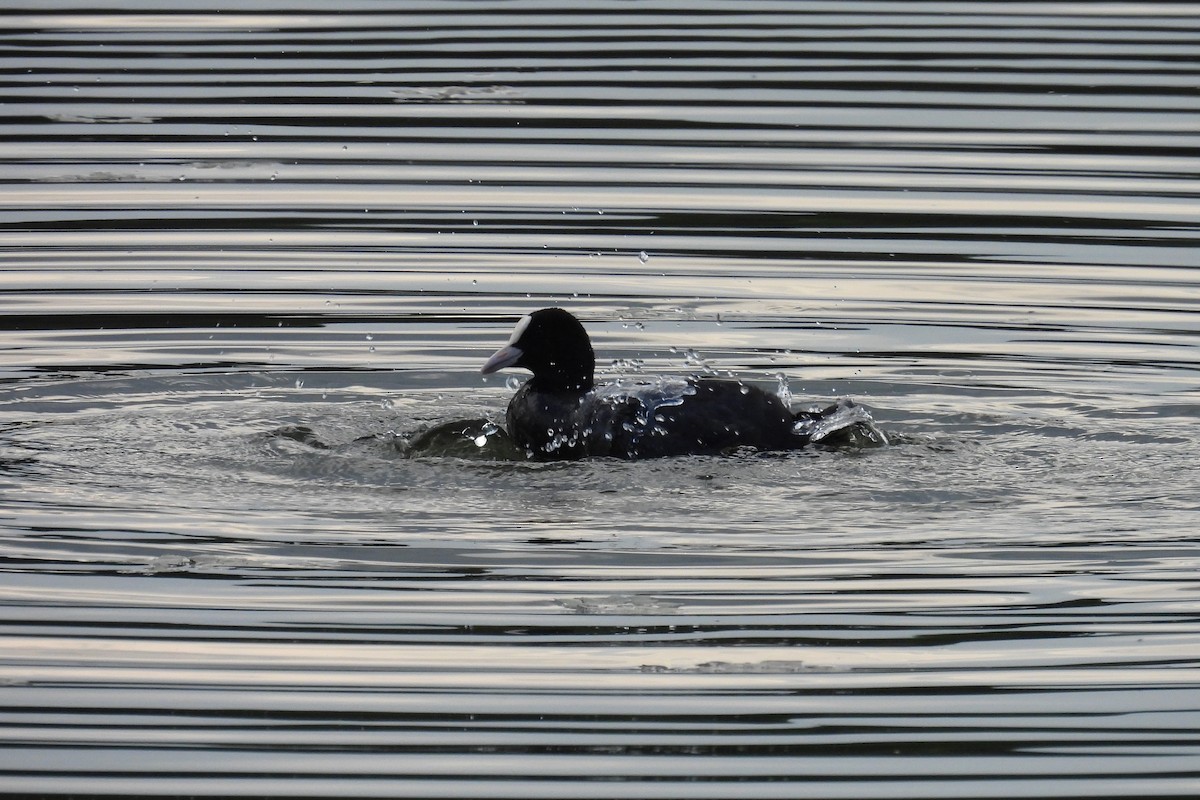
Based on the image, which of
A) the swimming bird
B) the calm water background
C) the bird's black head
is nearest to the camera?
the calm water background

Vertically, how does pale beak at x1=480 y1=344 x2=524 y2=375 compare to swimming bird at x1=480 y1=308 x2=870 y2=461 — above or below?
above

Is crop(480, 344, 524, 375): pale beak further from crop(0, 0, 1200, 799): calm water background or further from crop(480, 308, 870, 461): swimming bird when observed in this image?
crop(0, 0, 1200, 799): calm water background

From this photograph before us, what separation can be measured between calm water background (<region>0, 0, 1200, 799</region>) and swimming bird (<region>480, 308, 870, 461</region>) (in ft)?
1.00

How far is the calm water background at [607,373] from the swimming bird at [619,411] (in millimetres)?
306

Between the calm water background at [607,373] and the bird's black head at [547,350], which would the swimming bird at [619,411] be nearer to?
the bird's black head at [547,350]

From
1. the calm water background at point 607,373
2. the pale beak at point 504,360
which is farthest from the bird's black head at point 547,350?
the calm water background at point 607,373

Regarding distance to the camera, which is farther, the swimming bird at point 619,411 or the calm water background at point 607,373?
the swimming bird at point 619,411

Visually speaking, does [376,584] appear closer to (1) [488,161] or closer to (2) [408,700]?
(2) [408,700]

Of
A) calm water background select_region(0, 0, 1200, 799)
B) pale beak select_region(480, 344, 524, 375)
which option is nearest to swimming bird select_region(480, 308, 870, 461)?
pale beak select_region(480, 344, 524, 375)

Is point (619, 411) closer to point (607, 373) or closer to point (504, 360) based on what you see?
point (504, 360)

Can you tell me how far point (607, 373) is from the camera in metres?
11.5

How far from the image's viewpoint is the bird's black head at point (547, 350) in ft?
33.2

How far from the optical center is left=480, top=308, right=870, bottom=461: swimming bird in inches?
381

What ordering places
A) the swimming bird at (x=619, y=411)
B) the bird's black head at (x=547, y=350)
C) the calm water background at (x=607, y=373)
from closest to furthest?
the calm water background at (x=607, y=373) → the swimming bird at (x=619, y=411) → the bird's black head at (x=547, y=350)
